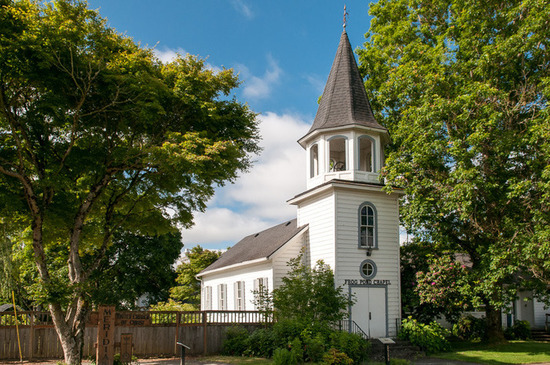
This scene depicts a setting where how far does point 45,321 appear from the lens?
1786cm

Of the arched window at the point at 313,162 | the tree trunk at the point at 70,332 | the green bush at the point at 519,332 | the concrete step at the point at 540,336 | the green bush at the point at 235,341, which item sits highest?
the arched window at the point at 313,162

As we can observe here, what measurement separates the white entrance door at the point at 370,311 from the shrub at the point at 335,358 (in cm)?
431

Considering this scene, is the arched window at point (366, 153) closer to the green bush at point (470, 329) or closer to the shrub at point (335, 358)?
the shrub at point (335, 358)

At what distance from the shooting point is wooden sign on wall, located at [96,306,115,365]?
1232cm

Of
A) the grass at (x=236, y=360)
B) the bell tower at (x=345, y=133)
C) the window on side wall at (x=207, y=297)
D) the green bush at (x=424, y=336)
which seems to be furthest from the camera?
the window on side wall at (x=207, y=297)

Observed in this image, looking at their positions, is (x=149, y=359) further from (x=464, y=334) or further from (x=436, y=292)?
(x=464, y=334)

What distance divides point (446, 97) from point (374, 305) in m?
9.98

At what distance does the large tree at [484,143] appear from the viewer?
18.3 metres

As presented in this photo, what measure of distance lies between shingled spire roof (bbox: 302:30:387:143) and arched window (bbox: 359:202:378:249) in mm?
3787

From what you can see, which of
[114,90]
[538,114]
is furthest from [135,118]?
[538,114]

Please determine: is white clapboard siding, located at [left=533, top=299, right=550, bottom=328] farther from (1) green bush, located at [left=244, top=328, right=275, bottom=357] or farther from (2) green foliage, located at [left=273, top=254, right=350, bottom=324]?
(1) green bush, located at [left=244, top=328, right=275, bottom=357]

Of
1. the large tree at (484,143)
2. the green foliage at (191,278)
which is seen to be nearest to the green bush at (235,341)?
the large tree at (484,143)

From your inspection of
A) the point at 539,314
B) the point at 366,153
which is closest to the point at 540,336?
the point at 539,314

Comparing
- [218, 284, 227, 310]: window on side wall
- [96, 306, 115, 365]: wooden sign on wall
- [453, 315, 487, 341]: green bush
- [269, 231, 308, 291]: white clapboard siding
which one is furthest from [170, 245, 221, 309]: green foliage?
[96, 306, 115, 365]: wooden sign on wall
